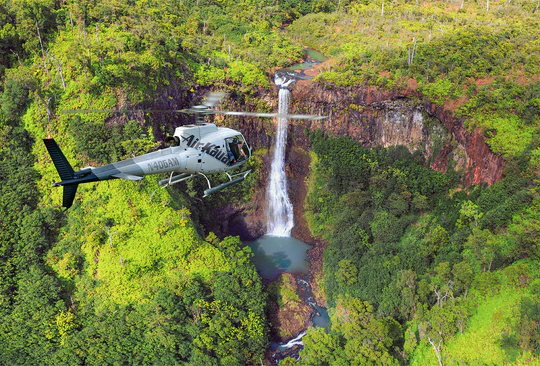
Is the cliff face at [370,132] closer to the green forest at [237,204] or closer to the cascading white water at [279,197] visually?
the cascading white water at [279,197]

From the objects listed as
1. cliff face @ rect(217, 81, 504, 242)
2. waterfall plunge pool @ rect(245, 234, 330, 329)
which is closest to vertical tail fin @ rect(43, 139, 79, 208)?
waterfall plunge pool @ rect(245, 234, 330, 329)

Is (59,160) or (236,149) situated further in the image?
(236,149)

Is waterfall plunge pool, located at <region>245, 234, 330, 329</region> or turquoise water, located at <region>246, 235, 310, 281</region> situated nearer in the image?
waterfall plunge pool, located at <region>245, 234, 330, 329</region>

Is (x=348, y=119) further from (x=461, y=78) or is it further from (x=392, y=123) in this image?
(x=461, y=78)

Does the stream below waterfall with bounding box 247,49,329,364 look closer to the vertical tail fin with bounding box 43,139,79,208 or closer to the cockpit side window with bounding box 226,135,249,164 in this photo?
the cockpit side window with bounding box 226,135,249,164

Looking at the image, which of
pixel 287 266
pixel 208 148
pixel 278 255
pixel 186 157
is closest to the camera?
pixel 186 157

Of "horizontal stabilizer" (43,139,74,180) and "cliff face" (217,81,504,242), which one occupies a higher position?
"horizontal stabilizer" (43,139,74,180)

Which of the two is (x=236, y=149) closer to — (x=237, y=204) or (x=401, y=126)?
(x=237, y=204)

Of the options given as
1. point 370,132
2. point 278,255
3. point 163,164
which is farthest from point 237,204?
point 163,164
